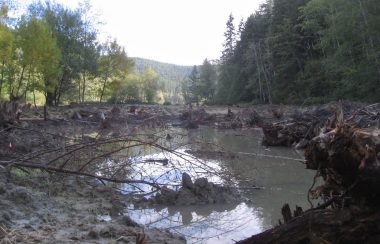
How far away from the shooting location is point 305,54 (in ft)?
138

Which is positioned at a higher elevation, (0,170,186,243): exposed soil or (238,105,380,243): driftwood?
(238,105,380,243): driftwood

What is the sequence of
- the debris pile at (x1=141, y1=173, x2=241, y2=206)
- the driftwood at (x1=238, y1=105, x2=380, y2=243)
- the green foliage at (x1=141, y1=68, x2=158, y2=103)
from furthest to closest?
the green foliage at (x1=141, y1=68, x2=158, y2=103) < the debris pile at (x1=141, y1=173, x2=241, y2=206) < the driftwood at (x1=238, y1=105, x2=380, y2=243)

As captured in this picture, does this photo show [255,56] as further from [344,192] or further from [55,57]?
[344,192]

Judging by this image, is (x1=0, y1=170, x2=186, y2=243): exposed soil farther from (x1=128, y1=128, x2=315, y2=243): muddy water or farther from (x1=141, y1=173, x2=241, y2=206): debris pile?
(x1=141, y1=173, x2=241, y2=206): debris pile

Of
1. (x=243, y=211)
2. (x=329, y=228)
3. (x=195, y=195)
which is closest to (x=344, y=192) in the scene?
(x=329, y=228)

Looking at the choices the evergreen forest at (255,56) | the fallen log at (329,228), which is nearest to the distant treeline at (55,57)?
the evergreen forest at (255,56)

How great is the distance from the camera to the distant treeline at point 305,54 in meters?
27.5

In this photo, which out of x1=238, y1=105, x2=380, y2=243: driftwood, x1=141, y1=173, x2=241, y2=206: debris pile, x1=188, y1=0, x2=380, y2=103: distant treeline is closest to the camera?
x1=238, y1=105, x2=380, y2=243: driftwood

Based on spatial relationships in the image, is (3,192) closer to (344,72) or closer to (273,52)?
(344,72)

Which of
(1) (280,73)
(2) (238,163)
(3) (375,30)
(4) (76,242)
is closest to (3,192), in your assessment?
(4) (76,242)

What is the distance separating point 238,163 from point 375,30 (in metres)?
20.2

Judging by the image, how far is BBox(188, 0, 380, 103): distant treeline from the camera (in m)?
27.5

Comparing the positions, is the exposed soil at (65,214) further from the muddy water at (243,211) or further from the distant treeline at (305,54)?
the distant treeline at (305,54)

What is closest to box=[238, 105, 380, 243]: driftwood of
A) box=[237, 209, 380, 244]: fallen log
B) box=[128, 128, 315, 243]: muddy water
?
box=[237, 209, 380, 244]: fallen log
